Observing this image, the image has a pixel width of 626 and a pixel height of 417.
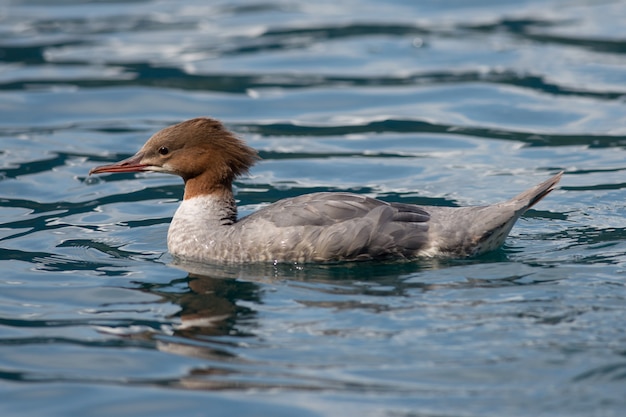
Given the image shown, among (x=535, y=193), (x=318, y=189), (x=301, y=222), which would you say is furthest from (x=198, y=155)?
(x=535, y=193)

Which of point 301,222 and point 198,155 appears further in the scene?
point 198,155

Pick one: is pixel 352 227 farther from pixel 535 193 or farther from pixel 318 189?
pixel 318 189

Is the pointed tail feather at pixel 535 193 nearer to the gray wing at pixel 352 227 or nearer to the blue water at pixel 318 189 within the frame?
the blue water at pixel 318 189

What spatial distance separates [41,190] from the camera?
10.9 m

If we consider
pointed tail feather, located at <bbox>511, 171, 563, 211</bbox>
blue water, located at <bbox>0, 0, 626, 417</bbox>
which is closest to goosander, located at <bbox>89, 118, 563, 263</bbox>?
pointed tail feather, located at <bbox>511, 171, 563, 211</bbox>

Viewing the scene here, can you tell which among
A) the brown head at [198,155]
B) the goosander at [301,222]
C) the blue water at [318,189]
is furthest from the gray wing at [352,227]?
the brown head at [198,155]

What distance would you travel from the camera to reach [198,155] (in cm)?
871

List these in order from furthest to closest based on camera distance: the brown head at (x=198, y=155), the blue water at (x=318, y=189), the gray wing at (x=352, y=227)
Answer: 1. the brown head at (x=198, y=155)
2. the gray wing at (x=352, y=227)
3. the blue water at (x=318, y=189)

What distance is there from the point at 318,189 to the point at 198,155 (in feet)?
7.40

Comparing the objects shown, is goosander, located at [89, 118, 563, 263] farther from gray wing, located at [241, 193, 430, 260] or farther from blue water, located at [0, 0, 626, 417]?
blue water, located at [0, 0, 626, 417]

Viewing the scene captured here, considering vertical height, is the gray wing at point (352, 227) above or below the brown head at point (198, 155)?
below

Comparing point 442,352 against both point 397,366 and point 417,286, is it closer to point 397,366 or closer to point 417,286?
point 397,366

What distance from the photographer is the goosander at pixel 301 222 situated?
26.6 ft

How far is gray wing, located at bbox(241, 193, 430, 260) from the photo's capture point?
809 centimetres
